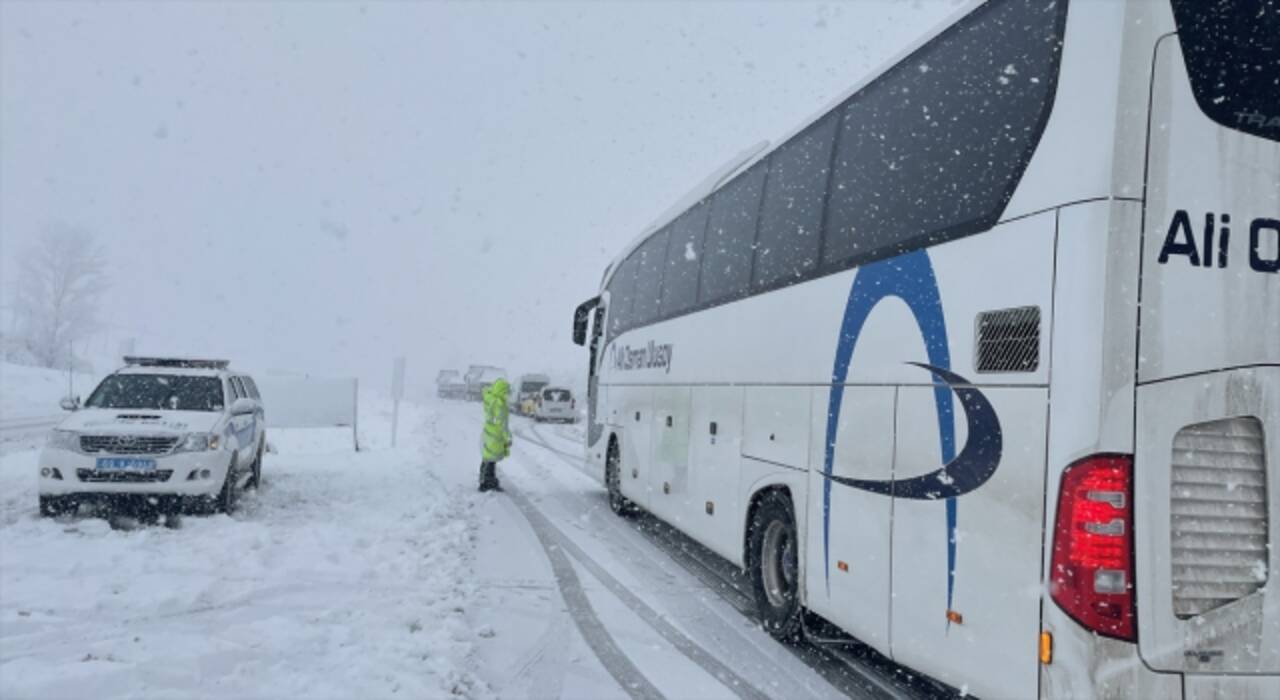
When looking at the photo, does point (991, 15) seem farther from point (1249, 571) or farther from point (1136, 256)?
point (1249, 571)

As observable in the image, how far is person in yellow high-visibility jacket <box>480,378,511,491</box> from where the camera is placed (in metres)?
13.9

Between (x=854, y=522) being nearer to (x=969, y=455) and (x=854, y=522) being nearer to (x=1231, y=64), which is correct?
(x=969, y=455)

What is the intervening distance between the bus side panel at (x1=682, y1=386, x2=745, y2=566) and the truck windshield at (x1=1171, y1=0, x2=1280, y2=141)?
4429 mm

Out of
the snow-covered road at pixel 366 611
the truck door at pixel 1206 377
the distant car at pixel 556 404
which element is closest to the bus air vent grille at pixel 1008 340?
the truck door at pixel 1206 377

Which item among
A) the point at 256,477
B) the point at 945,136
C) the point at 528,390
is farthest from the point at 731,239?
the point at 528,390

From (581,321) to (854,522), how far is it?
11801 millimetres

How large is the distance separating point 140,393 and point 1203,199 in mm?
11244

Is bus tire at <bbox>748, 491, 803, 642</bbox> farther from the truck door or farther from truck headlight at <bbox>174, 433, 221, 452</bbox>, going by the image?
truck headlight at <bbox>174, 433, 221, 452</bbox>

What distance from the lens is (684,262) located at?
30.9 feet

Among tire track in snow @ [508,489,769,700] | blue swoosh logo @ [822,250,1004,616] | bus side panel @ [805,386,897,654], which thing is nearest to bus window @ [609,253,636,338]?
tire track in snow @ [508,489,769,700]

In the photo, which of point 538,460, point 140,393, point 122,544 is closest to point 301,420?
point 538,460

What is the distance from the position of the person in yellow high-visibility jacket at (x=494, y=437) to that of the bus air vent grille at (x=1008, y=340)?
1083 centimetres

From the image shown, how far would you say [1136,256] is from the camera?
3.17 m

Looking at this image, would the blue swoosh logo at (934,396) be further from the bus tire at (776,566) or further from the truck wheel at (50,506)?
the truck wheel at (50,506)
